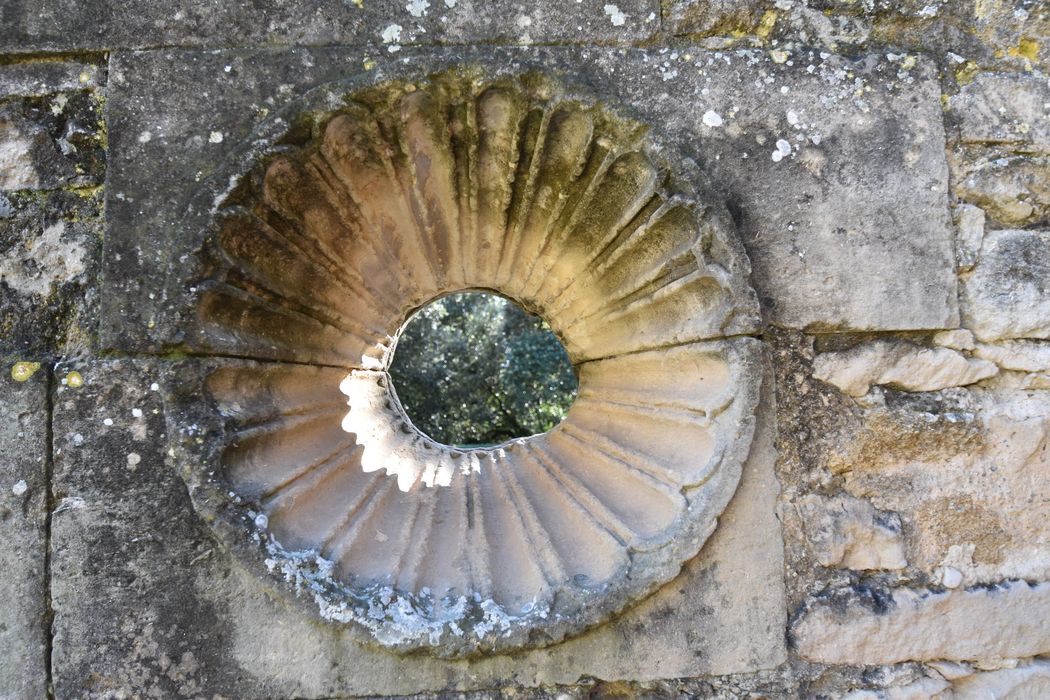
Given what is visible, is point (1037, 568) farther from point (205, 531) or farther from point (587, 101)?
point (205, 531)

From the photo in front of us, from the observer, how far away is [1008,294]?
7.91 ft

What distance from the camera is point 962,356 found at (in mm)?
2398

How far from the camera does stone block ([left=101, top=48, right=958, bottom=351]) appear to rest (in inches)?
89.8

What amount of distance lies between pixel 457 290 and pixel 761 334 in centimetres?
106

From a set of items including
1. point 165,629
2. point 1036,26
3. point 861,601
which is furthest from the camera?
point 1036,26

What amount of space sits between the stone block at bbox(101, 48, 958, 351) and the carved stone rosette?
119 millimetres

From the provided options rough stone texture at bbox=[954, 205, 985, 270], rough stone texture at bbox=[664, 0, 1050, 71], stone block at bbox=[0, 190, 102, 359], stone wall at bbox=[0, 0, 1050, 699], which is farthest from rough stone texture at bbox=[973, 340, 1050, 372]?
stone block at bbox=[0, 190, 102, 359]

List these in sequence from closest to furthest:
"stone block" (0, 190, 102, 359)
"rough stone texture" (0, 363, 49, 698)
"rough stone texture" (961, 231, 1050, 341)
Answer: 1. "rough stone texture" (0, 363, 49, 698)
2. "stone block" (0, 190, 102, 359)
3. "rough stone texture" (961, 231, 1050, 341)

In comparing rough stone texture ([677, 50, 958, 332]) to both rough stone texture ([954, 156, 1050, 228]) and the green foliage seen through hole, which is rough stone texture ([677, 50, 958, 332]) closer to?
rough stone texture ([954, 156, 1050, 228])

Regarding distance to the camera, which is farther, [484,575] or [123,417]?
[484,575]

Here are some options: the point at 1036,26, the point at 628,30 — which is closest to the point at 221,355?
the point at 628,30

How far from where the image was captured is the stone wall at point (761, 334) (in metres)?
2.18

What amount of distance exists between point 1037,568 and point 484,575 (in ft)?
5.51

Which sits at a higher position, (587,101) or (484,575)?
(587,101)
